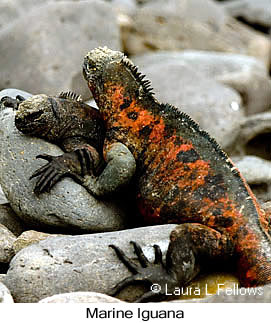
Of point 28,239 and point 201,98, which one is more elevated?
point 28,239

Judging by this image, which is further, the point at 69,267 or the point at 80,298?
the point at 69,267

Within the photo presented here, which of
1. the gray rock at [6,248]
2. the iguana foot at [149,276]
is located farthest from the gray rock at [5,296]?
the gray rock at [6,248]

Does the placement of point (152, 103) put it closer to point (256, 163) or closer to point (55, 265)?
point (55, 265)

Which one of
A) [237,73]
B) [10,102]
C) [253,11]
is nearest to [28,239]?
[10,102]

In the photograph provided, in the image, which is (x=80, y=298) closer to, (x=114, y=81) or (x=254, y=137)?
(x=114, y=81)

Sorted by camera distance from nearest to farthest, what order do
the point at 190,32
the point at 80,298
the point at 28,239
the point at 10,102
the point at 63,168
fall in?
1. the point at 80,298
2. the point at 28,239
3. the point at 63,168
4. the point at 10,102
5. the point at 190,32

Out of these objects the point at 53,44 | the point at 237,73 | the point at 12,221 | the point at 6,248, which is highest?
the point at 6,248

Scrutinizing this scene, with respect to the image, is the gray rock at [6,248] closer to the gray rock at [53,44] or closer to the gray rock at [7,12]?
the gray rock at [53,44]
